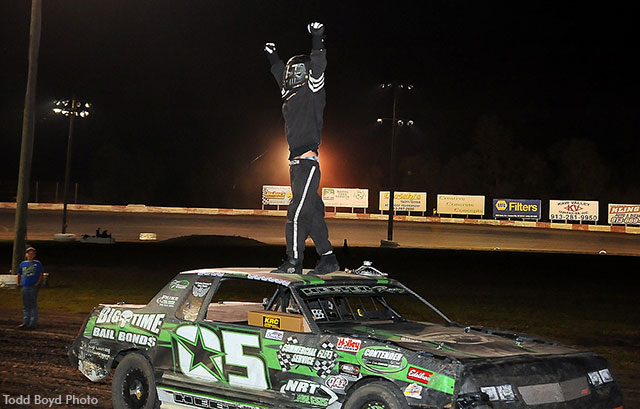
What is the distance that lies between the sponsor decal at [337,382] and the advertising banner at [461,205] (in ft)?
274

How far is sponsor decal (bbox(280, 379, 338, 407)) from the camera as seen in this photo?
5.79m

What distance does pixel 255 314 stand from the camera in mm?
6605

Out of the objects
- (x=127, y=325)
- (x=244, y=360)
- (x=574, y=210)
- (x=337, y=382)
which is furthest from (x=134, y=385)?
(x=574, y=210)

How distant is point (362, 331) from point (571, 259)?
37.7 m

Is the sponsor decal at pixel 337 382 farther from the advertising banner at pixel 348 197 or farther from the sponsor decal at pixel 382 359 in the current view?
the advertising banner at pixel 348 197

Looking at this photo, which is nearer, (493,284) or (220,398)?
(220,398)

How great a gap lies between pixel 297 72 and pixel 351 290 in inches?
103

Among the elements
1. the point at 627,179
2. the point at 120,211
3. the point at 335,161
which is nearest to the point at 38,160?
the point at 335,161

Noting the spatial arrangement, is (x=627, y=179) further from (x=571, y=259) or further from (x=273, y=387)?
(x=273, y=387)

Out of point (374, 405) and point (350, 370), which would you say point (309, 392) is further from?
point (374, 405)

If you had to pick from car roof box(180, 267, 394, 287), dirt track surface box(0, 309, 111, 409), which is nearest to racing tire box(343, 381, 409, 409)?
car roof box(180, 267, 394, 287)

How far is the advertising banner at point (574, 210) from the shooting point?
274 feet

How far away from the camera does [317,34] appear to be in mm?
7957

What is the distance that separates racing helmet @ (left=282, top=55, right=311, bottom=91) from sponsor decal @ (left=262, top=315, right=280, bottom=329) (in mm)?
2771
